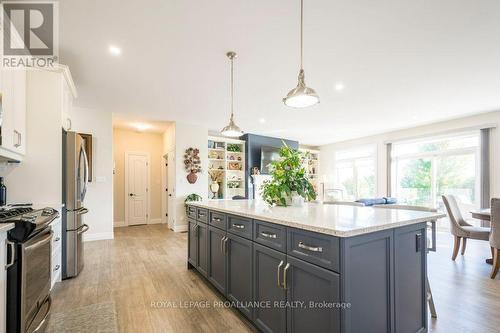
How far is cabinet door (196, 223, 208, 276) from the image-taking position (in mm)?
2764

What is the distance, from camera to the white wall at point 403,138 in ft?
17.1

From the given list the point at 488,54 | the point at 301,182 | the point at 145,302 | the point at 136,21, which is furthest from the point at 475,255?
the point at 136,21

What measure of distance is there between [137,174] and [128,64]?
444 centimetres

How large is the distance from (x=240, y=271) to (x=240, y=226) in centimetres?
38

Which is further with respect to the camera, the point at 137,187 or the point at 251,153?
the point at 251,153

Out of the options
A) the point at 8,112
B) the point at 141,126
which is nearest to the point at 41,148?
the point at 8,112

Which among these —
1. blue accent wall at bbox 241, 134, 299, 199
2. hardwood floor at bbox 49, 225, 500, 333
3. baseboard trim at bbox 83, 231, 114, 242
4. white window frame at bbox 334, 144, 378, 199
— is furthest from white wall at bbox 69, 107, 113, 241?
white window frame at bbox 334, 144, 378, 199

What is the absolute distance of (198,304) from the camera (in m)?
2.37

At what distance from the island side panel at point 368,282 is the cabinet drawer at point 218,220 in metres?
1.29

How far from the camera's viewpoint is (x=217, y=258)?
2.50 m

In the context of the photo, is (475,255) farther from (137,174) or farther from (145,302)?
(137,174)

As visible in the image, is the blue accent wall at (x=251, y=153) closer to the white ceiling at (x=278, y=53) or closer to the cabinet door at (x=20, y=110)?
the white ceiling at (x=278, y=53)

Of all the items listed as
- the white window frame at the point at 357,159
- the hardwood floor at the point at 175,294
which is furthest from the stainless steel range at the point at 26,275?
the white window frame at the point at 357,159

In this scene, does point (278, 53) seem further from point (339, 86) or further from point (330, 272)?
point (330, 272)
